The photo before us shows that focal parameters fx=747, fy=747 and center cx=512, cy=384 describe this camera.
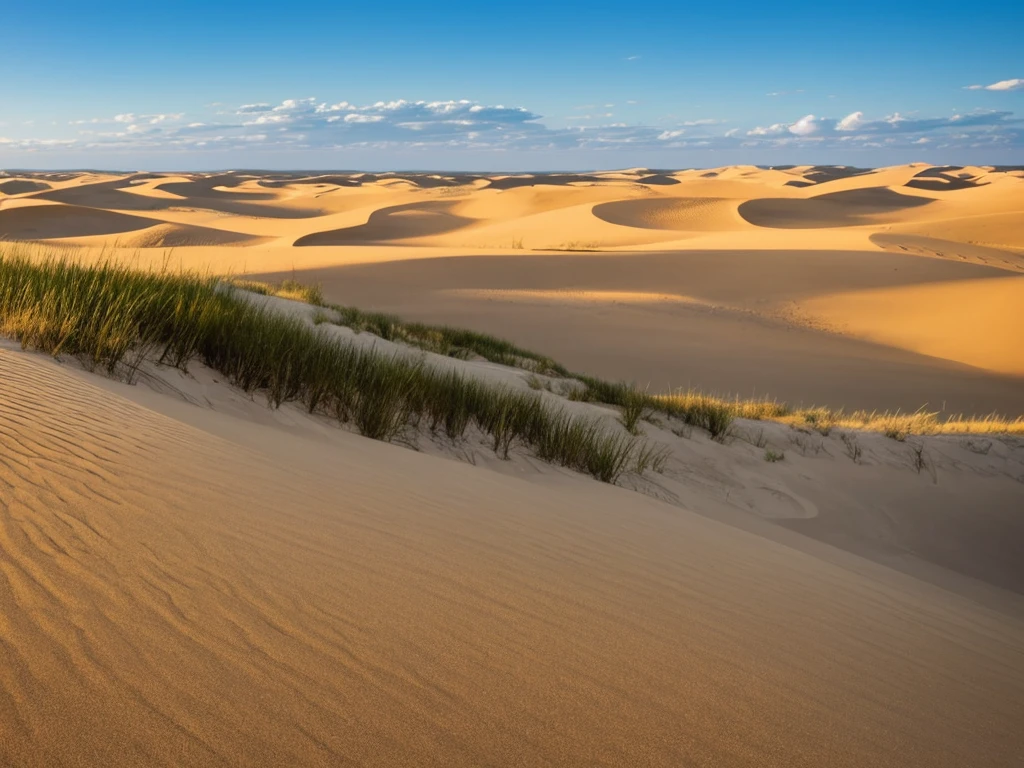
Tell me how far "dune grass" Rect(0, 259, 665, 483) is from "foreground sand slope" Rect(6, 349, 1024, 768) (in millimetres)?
1812

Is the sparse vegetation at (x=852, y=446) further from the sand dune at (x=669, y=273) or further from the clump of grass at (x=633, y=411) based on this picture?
the sand dune at (x=669, y=273)

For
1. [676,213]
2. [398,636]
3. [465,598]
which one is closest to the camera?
[398,636]

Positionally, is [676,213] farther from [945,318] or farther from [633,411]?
[633,411]

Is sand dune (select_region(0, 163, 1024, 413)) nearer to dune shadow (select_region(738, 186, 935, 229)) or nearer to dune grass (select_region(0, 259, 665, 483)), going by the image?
dune shadow (select_region(738, 186, 935, 229))

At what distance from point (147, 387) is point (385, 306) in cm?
1360

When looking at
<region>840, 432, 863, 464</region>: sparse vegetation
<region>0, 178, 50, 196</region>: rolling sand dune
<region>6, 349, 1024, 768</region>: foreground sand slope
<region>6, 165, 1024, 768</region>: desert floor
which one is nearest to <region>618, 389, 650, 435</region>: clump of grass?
<region>6, 165, 1024, 768</region>: desert floor

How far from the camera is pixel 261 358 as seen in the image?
5.84 metres

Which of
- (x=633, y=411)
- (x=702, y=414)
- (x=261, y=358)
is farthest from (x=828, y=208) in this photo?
(x=261, y=358)

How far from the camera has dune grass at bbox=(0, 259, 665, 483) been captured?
5258 millimetres

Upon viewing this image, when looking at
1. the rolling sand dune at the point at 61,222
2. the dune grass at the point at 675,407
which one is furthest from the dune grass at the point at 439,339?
the rolling sand dune at the point at 61,222

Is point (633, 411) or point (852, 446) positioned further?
point (852, 446)

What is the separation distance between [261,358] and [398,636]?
4228mm

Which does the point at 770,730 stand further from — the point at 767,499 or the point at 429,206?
the point at 429,206

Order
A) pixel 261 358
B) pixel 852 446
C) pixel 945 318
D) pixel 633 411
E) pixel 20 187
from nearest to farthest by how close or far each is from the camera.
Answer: pixel 261 358 → pixel 633 411 → pixel 852 446 → pixel 945 318 → pixel 20 187
